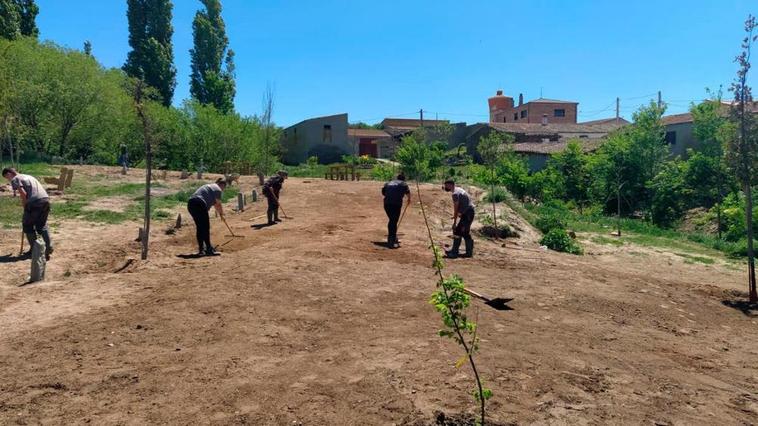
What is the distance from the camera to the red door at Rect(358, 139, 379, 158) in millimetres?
51375

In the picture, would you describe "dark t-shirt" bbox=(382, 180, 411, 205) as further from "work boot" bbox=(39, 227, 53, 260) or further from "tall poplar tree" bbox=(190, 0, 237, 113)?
"tall poplar tree" bbox=(190, 0, 237, 113)

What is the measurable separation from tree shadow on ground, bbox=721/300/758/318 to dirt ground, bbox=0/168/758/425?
145 mm

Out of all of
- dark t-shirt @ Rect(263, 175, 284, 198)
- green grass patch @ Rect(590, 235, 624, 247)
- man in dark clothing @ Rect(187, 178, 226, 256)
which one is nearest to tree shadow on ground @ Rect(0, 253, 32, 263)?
man in dark clothing @ Rect(187, 178, 226, 256)

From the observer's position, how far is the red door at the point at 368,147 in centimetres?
5138

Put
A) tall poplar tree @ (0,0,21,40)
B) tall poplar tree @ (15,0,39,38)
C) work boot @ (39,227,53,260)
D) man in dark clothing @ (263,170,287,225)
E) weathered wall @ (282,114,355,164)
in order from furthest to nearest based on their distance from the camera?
weathered wall @ (282,114,355,164) < tall poplar tree @ (15,0,39,38) < tall poplar tree @ (0,0,21,40) < man in dark clothing @ (263,170,287,225) < work boot @ (39,227,53,260)

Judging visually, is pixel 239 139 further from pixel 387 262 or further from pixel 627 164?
pixel 387 262

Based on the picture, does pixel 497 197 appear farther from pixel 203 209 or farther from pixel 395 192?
pixel 203 209

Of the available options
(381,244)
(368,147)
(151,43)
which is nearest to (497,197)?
(381,244)

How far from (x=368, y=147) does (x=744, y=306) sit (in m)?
44.1

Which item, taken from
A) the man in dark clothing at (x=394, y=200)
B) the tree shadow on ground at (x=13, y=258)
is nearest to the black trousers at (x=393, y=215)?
the man in dark clothing at (x=394, y=200)

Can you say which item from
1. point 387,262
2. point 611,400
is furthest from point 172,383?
point 387,262

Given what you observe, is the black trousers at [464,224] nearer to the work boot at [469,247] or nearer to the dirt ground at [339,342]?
the work boot at [469,247]

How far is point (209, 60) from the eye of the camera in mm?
43094

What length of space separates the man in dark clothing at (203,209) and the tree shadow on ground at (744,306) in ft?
28.5
